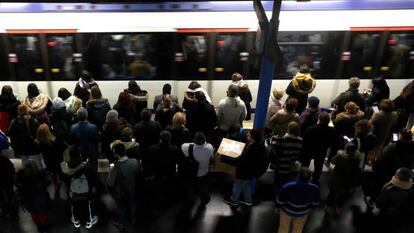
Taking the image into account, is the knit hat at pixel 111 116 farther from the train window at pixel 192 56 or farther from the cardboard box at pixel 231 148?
→ the train window at pixel 192 56

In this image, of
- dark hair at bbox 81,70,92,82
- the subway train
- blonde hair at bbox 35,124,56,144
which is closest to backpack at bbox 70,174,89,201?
blonde hair at bbox 35,124,56,144

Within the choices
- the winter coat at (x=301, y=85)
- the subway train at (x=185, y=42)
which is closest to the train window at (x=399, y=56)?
the subway train at (x=185, y=42)

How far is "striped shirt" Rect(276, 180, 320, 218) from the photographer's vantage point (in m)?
5.90

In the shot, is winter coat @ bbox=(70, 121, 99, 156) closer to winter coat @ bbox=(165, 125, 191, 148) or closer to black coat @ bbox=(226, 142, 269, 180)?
winter coat @ bbox=(165, 125, 191, 148)

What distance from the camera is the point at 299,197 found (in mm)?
5996

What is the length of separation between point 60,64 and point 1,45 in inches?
47.5

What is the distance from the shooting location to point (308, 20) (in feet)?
31.1

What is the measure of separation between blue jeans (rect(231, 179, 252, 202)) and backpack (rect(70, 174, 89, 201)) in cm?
236

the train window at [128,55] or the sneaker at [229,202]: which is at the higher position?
the train window at [128,55]

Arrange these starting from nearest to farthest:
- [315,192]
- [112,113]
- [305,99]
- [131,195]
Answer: [315,192]
[131,195]
[112,113]
[305,99]

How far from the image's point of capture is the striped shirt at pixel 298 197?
590 centimetres

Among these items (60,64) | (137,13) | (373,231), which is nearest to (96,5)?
(137,13)

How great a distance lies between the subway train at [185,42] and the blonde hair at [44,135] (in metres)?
3.00

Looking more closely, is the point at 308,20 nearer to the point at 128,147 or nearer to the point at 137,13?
the point at 137,13
